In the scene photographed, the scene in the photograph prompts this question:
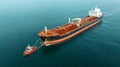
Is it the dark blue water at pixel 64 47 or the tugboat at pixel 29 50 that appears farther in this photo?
the tugboat at pixel 29 50

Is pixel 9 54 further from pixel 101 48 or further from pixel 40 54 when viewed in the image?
pixel 101 48

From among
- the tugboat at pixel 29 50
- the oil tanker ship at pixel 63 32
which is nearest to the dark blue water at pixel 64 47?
the tugboat at pixel 29 50

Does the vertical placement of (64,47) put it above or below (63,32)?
below

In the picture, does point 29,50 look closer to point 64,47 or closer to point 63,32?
point 64,47

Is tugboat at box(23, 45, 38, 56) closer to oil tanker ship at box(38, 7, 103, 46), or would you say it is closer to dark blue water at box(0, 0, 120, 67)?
dark blue water at box(0, 0, 120, 67)

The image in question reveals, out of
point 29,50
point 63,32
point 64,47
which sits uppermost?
point 63,32

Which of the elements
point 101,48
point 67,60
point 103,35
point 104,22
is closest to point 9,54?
point 67,60

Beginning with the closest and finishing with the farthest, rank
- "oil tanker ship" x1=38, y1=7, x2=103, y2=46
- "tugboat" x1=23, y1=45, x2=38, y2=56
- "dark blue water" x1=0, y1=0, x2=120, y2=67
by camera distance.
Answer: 1. "dark blue water" x1=0, y1=0, x2=120, y2=67
2. "tugboat" x1=23, y1=45, x2=38, y2=56
3. "oil tanker ship" x1=38, y1=7, x2=103, y2=46

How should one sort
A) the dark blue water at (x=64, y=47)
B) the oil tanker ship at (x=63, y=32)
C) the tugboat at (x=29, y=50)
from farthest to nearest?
the oil tanker ship at (x=63, y=32) < the tugboat at (x=29, y=50) < the dark blue water at (x=64, y=47)

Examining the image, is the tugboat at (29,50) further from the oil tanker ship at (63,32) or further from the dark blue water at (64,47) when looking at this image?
the oil tanker ship at (63,32)

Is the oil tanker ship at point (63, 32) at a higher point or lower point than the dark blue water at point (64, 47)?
higher

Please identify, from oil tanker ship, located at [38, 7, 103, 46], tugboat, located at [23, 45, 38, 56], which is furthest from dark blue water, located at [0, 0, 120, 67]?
oil tanker ship, located at [38, 7, 103, 46]

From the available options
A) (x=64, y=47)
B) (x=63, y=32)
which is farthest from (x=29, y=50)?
(x=63, y=32)
